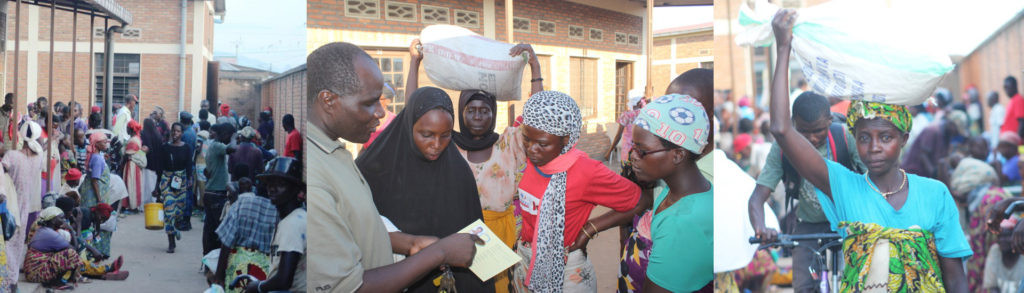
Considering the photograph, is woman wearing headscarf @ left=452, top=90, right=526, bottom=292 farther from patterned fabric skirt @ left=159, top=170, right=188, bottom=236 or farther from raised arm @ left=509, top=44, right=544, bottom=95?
patterned fabric skirt @ left=159, top=170, right=188, bottom=236

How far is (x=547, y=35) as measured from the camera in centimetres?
305

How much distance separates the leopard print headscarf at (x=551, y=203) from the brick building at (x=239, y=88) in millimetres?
1345

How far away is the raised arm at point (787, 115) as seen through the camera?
232cm

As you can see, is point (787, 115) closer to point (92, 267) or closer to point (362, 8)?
point (362, 8)

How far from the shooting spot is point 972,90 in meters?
2.21

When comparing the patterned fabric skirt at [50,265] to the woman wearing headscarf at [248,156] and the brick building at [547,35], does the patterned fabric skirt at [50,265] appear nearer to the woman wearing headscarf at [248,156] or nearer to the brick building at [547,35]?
the woman wearing headscarf at [248,156]

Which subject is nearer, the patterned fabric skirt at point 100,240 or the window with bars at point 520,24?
the window with bars at point 520,24

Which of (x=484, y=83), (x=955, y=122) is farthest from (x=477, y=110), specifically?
(x=955, y=122)

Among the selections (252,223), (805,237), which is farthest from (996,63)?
(252,223)

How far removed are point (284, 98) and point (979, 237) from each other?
2651 millimetres

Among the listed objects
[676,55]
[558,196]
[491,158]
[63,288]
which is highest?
[676,55]

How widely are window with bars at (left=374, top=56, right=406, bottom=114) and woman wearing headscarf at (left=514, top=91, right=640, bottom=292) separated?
49cm

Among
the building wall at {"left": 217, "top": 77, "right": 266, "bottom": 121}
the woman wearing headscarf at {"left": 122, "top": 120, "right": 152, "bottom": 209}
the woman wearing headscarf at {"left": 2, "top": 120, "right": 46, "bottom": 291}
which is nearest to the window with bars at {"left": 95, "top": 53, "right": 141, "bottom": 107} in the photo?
the woman wearing headscarf at {"left": 2, "top": 120, "right": 46, "bottom": 291}

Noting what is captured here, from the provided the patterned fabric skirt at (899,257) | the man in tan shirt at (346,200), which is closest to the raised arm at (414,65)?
the man in tan shirt at (346,200)
